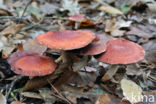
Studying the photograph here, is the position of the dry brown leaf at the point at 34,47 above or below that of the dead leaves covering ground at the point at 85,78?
above

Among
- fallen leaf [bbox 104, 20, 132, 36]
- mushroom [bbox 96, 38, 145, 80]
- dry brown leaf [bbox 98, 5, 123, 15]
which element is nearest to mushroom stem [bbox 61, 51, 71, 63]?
mushroom [bbox 96, 38, 145, 80]

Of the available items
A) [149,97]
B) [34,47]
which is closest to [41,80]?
[34,47]

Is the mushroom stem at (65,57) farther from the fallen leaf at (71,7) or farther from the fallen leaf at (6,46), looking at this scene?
the fallen leaf at (71,7)

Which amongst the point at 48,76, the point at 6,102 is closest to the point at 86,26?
the point at 48,76

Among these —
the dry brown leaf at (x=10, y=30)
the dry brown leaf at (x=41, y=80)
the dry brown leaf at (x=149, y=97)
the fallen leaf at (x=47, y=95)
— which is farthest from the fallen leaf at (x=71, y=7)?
the dry brown leaf at (x=149, y=97)

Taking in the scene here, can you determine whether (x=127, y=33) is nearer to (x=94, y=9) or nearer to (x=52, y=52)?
(x=52, y=52)

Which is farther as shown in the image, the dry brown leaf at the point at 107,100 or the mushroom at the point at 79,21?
the mushroom at the point at 79,21

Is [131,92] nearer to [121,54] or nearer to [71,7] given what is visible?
[121,54]
